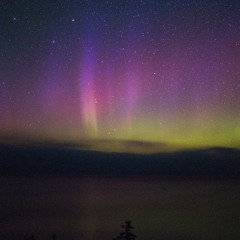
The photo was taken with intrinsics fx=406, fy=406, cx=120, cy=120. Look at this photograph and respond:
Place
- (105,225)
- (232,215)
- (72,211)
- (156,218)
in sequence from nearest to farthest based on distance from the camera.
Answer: (105,225), (156,218), (232,215), (72,211)

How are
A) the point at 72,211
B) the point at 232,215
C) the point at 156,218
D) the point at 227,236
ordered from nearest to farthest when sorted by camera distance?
the point at 227,236 < the point at 156,218 < the point at 232,215 < the point at 72,211

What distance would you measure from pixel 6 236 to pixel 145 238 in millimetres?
21154

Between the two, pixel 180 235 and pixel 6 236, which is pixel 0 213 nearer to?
pixel 6 236

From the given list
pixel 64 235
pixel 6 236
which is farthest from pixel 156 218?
pixel 6 236

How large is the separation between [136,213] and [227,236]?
112ft

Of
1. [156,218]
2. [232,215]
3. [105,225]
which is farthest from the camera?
[232,215]

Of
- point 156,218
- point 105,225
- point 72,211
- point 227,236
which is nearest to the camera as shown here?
point 227,236

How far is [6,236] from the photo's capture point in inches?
2436

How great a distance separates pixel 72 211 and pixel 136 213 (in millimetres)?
16386

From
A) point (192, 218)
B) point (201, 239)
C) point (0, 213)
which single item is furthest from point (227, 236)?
point (0, 213)

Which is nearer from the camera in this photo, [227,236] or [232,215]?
[227,236]

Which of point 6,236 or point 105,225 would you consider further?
point 105,225

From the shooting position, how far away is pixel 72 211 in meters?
101

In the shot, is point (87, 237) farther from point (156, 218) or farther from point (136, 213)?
point (136, 213)
